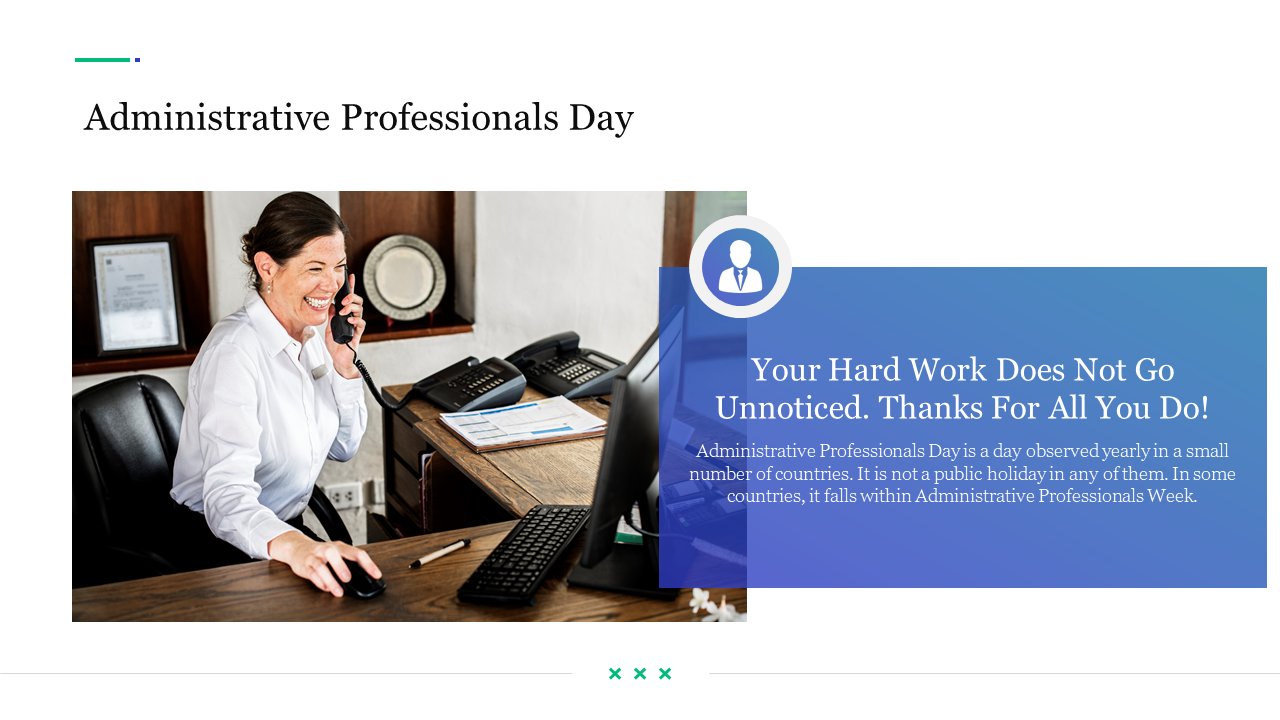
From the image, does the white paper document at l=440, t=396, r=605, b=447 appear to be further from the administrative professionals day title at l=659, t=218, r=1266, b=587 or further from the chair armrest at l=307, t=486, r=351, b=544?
the administrative professionals day title at l=659, t=218, r=1266, b=587

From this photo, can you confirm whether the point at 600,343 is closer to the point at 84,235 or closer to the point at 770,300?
the point at 84,235

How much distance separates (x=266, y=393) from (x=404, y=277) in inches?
50.7

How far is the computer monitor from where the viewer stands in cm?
135

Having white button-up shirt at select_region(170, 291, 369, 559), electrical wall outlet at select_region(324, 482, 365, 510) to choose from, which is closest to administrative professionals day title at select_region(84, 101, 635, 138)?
white button-up shirt at select_region(170, 291, 369, 559)

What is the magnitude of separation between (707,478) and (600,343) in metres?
1.71

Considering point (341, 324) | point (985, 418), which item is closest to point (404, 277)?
point (341, 324)

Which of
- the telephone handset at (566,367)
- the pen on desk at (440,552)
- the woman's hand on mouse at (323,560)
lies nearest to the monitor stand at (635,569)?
the pen on desk at (440,552)

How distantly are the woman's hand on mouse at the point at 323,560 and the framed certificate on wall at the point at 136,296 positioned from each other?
159 cm

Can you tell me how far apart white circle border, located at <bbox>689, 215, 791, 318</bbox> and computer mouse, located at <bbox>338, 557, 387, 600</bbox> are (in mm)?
651

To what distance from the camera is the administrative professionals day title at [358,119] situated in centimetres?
153

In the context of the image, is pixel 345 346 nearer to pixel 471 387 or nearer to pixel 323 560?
pixel 471 387

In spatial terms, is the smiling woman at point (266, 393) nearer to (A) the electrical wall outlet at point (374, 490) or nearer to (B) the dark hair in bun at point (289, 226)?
(B) the dark hair in bun at point (289, 226)

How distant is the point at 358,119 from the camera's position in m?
1.55

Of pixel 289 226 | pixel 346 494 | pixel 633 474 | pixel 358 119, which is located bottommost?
pixel 346 494
